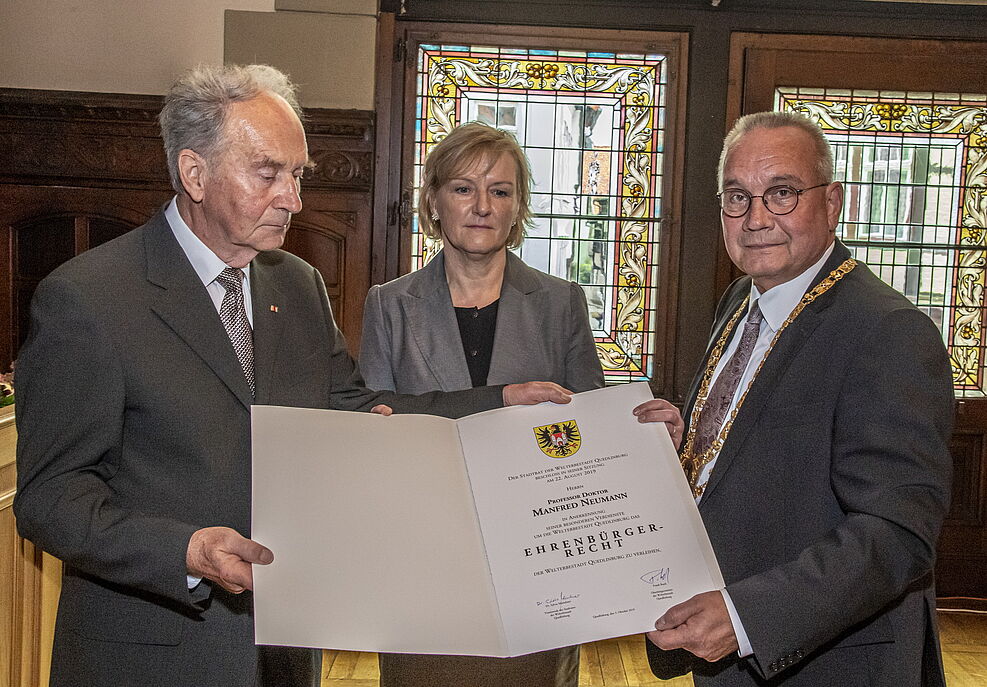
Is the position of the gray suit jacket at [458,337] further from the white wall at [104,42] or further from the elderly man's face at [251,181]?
the white wall at [104,42]

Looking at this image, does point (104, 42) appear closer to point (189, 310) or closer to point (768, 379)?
point (189, 310)

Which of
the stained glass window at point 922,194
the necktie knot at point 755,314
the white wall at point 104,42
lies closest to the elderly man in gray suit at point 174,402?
the necktie knot at point 755,314

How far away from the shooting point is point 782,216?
169cm

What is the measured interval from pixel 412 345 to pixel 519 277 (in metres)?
0.35

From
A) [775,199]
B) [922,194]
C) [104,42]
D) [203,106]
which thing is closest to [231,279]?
[203,106]

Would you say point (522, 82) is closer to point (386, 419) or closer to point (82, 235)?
point (82, 235)

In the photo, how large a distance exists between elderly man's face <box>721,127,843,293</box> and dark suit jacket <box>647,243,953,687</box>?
0.20 feet

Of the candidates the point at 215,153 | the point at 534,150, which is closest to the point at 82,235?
the point at 534,150

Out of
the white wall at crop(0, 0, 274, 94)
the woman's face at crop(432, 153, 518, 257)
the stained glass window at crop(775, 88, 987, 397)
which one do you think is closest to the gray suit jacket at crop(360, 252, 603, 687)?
the woman's face at crop(432, 153, 518, 257)

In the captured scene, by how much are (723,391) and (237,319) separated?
36.6 inches

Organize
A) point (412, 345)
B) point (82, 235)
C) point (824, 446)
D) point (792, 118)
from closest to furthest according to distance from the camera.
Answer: point (824, 446)
point (792, 118)
point (412, 345)
point (82, 235)

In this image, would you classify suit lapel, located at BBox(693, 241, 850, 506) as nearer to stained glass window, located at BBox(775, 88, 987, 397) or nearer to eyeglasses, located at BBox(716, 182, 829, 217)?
eyeglasses, located at BBox(716, 182, 829, 217)

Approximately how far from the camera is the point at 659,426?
1610mm
